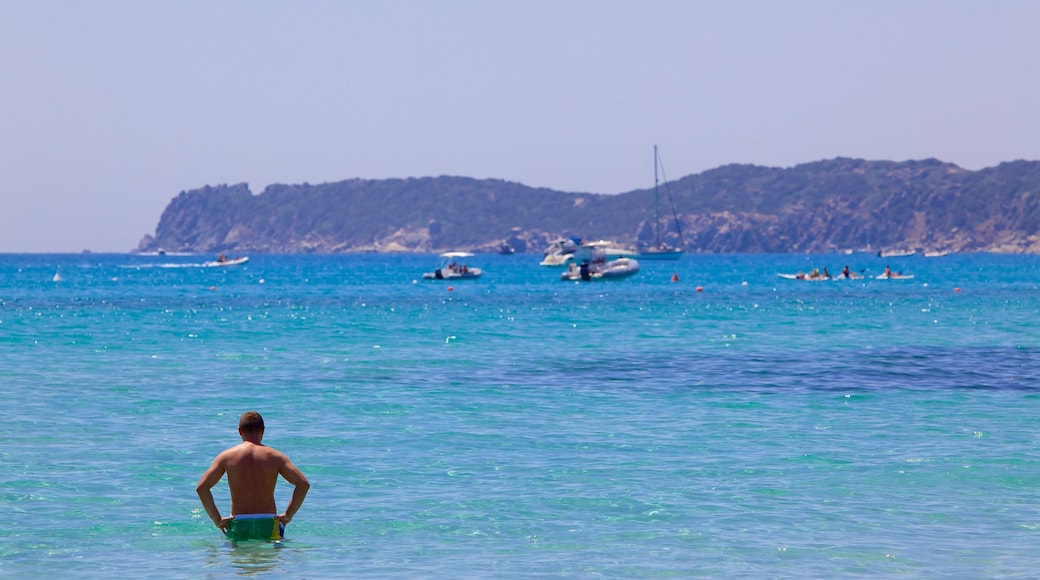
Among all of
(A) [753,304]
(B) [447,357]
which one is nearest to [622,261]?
(A) [753,304]

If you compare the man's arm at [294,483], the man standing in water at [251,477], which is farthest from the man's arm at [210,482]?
the man's arm at [294,483]

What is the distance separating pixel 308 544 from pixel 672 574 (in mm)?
4391

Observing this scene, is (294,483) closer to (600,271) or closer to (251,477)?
(251,477)

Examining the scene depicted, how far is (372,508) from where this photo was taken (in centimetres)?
1781

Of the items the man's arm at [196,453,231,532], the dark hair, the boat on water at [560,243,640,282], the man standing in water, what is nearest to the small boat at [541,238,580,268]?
the boat on water at [560,243,640,282]

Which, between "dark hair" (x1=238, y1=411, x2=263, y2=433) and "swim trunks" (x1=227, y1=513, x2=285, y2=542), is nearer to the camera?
"dark hair" (x1=238, y1=411, x2=263, y2=433)

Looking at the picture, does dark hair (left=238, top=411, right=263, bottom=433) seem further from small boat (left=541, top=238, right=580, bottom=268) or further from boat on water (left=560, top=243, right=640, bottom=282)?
small boat (left=541, top=238, right=580, bottom=268)

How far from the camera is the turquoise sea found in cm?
1522

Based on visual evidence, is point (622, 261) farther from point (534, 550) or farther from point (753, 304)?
point (534, 550)

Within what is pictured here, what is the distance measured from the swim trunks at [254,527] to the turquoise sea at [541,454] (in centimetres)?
26

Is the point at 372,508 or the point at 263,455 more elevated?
the point at 263,455

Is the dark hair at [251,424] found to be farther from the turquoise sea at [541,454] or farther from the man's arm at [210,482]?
the turquoise sea at [541,454]

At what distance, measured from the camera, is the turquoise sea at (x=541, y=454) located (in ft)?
49.9

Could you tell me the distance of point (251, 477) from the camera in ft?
46.6
